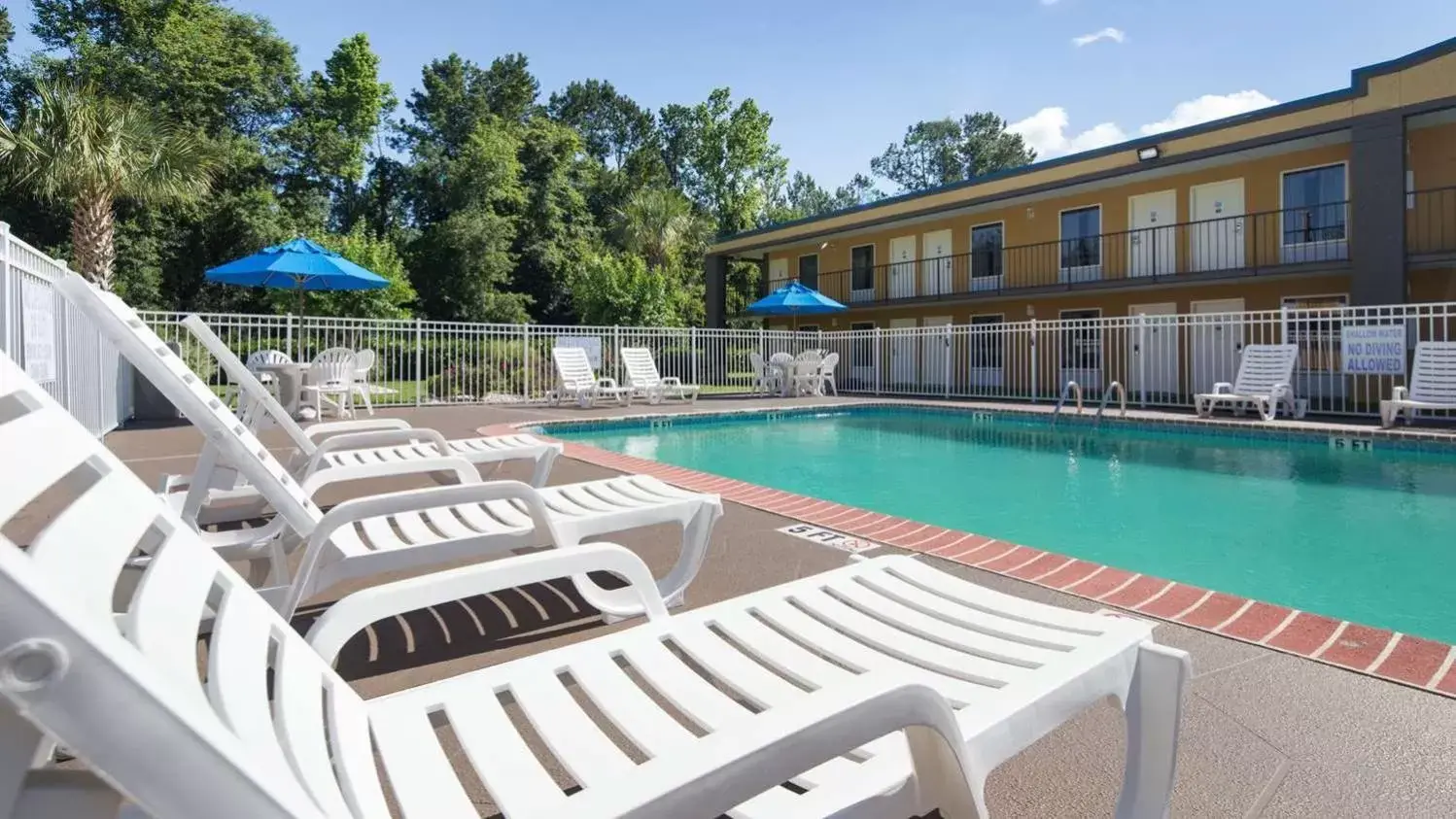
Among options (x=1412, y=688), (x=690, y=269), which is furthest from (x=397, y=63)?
(x=1412, y=688)

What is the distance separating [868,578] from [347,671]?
1571 millimetres

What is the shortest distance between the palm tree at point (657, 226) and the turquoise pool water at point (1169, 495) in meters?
18.5

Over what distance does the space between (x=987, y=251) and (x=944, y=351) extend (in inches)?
110

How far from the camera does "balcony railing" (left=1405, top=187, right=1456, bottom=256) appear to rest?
1278 centimetres

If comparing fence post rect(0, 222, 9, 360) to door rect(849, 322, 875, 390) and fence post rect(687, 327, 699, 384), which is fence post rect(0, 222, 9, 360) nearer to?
fence post rect(687, 327, 699, 384)

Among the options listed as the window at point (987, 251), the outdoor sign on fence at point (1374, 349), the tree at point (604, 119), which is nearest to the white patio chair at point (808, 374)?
the window at point (987, 251)

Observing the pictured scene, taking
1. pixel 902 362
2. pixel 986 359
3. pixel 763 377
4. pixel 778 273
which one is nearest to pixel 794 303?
pixel 763 377

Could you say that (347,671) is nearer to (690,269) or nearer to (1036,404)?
(1036,404)

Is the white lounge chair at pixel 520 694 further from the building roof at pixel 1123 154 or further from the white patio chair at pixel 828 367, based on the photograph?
the building roof at pixel 1123 154

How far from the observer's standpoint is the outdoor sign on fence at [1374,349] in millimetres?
9922

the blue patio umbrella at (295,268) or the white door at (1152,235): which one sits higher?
the white door at (1152,235)

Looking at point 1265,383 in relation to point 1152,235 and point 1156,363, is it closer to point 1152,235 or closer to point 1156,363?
point 1156,363

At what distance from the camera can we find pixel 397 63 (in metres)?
29.9

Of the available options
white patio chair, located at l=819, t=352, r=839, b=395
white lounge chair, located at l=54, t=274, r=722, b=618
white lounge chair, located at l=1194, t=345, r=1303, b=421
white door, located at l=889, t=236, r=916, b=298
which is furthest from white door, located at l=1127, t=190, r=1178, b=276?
white lounge chair, located at l=54, t=274, r=722, b=618
